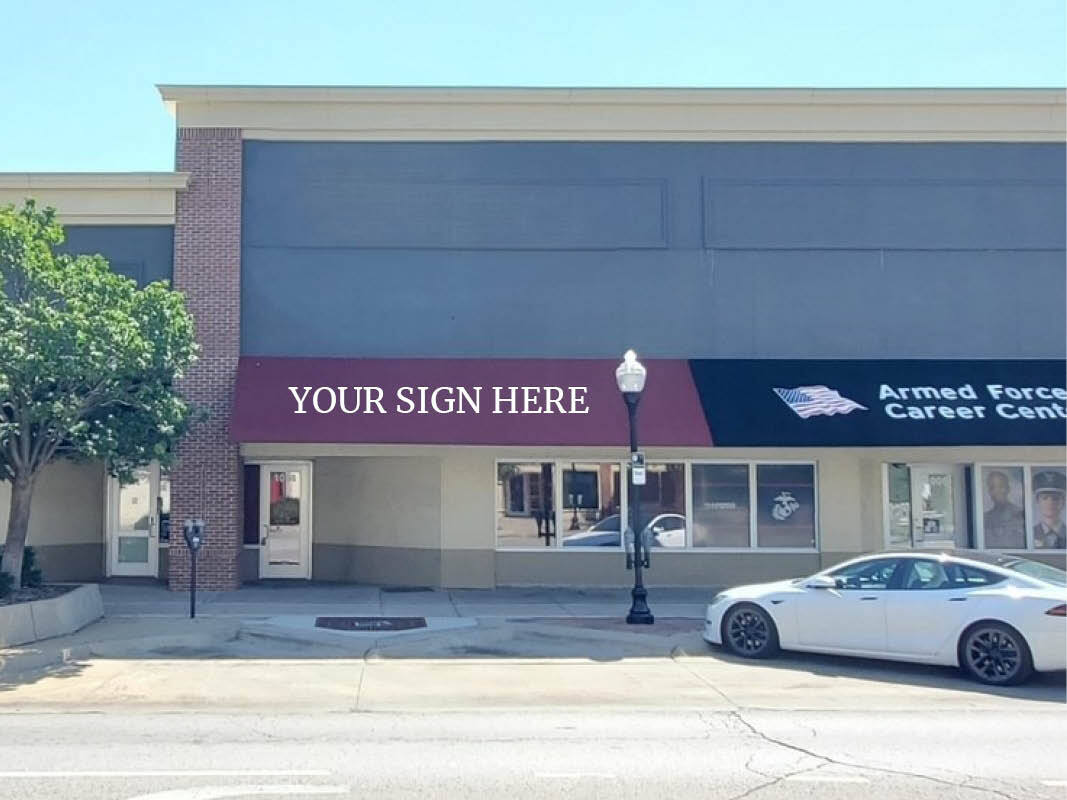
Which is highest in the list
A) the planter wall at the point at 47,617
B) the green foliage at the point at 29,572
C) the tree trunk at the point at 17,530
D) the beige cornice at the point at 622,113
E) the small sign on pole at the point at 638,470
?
the beige cornice at the point at 622,113

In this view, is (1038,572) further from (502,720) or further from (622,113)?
(622,113)

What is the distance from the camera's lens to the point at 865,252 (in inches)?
666

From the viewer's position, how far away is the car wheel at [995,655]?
977cm

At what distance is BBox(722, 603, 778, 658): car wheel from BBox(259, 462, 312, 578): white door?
30.3 feet

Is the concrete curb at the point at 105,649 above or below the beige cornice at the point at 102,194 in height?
below

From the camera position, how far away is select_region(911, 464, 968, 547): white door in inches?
681

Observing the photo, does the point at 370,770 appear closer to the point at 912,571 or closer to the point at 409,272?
the point at 912,571

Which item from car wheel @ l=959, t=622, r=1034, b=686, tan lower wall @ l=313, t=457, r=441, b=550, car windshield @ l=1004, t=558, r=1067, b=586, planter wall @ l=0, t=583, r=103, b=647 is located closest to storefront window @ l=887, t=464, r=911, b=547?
car windshield @ l=1004, t=558, r=1067, b=586

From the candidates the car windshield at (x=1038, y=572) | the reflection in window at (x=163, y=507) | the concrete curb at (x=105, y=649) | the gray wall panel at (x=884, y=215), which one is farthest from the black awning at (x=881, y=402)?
the reflection in window at (x=163, y=507)

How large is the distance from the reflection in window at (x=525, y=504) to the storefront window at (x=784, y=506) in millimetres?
3517

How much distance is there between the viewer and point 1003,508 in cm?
1725

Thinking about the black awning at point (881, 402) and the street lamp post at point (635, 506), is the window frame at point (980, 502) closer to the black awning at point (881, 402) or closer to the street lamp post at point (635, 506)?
the black awning at point (881, 402)

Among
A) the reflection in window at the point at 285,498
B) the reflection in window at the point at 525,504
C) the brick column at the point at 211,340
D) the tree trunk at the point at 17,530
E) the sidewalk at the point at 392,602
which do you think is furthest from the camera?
the reflection in window at the point at 285,498

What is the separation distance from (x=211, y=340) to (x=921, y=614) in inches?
441
